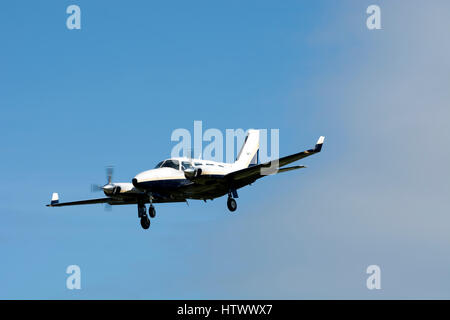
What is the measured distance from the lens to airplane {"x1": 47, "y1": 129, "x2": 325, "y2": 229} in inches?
2052

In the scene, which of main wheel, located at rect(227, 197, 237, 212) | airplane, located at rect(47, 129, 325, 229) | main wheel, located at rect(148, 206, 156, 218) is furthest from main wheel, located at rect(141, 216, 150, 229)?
main wheel, located at rect(227, 197, 237, 212)

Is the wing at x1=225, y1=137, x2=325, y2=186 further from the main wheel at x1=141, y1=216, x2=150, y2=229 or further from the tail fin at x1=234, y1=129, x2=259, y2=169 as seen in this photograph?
the main wheel at x1=141, y1=216, x2=150, y2=229

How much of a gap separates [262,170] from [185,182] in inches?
219

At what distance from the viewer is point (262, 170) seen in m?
54.0

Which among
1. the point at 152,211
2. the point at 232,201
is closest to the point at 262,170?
the point at 232,201

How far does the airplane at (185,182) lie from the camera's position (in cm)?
5212

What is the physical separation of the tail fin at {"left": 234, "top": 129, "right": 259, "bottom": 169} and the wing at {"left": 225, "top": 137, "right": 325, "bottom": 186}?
2.72 metres

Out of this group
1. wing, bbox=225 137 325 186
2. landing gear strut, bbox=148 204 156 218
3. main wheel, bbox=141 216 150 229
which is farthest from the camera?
main wheel, bbox=141 216 150 229

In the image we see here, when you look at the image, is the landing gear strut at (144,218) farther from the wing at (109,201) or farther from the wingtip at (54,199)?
the wingtip at (54,199)

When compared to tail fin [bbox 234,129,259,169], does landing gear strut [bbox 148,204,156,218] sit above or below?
below
